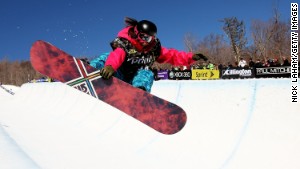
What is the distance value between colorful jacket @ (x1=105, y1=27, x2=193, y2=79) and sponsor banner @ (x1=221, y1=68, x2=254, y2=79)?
43.2ft

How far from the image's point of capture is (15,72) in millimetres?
87062

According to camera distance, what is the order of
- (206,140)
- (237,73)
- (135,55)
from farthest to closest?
(237,73)
(135,55)
(206,140)

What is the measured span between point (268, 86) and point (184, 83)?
1.67m

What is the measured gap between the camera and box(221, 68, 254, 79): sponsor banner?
Result: 17.7 m

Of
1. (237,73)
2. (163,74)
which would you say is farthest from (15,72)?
(237,73)

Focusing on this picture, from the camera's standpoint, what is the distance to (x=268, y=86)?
354 centimetres

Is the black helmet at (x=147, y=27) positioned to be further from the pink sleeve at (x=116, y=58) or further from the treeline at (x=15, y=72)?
the treeline at (x=15, y=72)

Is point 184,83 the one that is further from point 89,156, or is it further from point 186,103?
point 89,156

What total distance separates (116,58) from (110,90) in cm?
49

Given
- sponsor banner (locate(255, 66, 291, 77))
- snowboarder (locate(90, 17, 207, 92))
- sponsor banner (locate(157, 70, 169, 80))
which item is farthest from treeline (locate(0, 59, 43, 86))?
snowboarder (locate(90, 17, 207, 92))

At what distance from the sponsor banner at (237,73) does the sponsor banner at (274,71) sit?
426 millimetres

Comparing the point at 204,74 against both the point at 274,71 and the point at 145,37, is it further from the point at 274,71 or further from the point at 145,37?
the point at 145,37

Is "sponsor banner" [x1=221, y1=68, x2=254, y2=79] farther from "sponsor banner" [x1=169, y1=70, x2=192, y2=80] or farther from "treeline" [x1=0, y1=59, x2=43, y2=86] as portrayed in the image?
"treeline" [x1=0, y1=59, x2=43, y2=86]

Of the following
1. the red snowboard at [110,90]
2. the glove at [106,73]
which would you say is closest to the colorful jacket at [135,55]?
the glove at [106,73]
